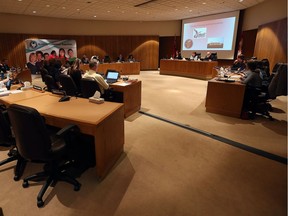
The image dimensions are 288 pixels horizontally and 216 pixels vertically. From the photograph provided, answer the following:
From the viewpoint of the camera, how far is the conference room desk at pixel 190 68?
8938 mm

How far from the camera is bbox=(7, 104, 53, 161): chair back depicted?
1630 mm

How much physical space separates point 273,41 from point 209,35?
4423 mm

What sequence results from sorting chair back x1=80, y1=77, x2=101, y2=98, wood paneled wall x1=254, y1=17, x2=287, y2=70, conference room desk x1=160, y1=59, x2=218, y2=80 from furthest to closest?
conference room desk x1=160, y1=59, x2=218, y2=80 < wood paneled wall x1=254, y1=17, x2=287, y2=70 < chair back x1=80, y1=77, x2=101, y2=98

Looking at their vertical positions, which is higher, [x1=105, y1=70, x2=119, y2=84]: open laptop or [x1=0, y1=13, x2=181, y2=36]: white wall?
[x1=0, y1=13, x2=181, y2=36]: white wall

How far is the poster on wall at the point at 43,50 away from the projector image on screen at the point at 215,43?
7.57 meters

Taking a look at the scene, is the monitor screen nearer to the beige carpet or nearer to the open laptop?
the beige carpet

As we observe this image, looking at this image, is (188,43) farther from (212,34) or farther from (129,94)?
(129,94)

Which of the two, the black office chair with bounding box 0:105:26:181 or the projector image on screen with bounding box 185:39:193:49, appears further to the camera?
the projector image on screen with bounding box 185:39:193:49

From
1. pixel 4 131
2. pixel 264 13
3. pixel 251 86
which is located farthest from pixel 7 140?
pixel 264 13

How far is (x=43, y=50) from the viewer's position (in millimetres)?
9906

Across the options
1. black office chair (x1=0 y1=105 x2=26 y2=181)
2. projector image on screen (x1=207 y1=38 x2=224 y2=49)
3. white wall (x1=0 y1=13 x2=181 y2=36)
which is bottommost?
black office chair (x1=0 y1=105 x2=26 y2=181)

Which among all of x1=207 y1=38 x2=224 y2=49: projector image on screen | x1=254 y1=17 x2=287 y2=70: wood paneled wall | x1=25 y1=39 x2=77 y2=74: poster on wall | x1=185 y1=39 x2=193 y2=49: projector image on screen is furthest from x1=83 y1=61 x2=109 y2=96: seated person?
x1=185 y1=39 x2=193 y2=49: projector image on screen

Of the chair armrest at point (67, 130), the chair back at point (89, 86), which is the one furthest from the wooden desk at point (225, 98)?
the chair armrest at point (67, 130)

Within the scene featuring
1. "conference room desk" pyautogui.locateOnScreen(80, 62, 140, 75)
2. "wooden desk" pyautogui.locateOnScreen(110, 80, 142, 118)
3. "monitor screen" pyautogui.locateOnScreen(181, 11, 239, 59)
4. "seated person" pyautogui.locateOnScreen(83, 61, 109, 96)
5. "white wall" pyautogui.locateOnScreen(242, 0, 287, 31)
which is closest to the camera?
"seated person" pyautogui.locateOnScreen(83, 61, 109, 96)
